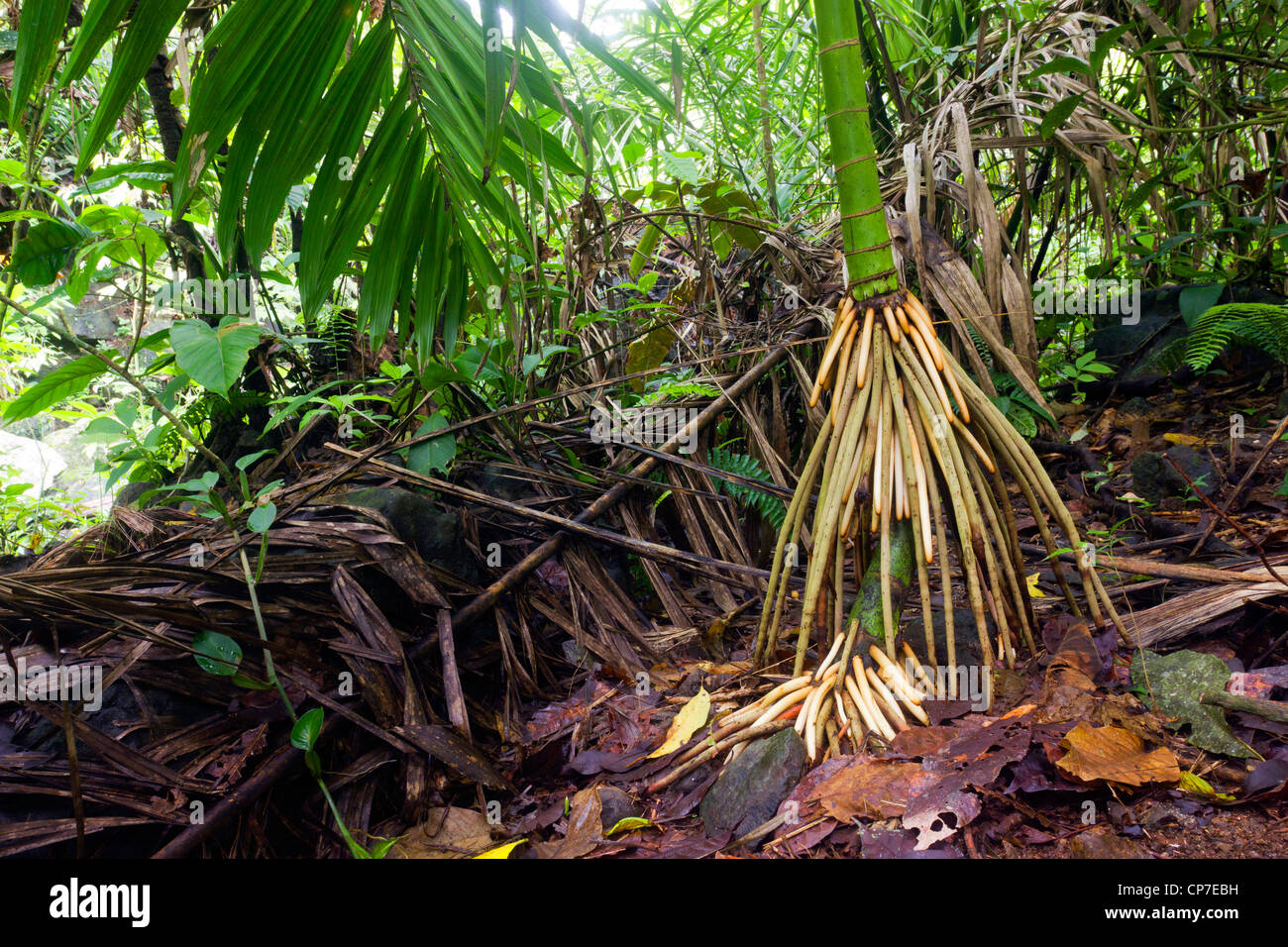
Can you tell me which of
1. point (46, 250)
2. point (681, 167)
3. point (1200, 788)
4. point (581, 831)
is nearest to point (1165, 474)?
point (1200, 788)

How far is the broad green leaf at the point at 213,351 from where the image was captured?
136cm

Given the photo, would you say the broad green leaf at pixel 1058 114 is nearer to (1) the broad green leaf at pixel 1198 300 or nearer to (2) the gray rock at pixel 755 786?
(1) the broad green leaf at pixel 1198 300

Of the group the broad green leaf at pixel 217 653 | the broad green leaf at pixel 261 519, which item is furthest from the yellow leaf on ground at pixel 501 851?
the broad green leaf at pixel 261 519

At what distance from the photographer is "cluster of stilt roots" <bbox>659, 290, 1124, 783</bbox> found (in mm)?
1140

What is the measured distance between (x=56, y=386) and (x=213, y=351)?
46 centimetres

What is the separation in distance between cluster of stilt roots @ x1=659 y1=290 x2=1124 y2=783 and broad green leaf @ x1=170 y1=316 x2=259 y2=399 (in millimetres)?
1072

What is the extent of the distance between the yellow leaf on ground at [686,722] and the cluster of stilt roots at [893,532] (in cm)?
5

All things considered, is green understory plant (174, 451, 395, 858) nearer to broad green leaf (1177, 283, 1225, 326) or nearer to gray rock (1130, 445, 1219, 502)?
gray rock (1130, 445, 1219, 502)

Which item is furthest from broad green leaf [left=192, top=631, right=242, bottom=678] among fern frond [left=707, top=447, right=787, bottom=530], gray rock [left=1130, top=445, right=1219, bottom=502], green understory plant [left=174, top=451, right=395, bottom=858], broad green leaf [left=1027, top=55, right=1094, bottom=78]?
gray rock [left=1130, top=445, right=1219, bottom=502]

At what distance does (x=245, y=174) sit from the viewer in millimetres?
1390
